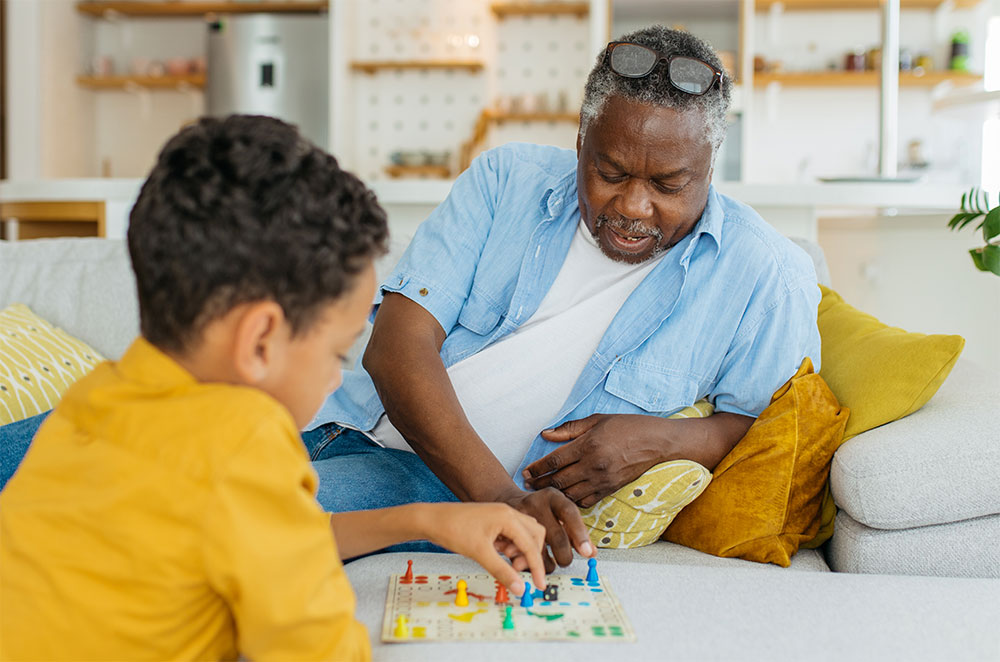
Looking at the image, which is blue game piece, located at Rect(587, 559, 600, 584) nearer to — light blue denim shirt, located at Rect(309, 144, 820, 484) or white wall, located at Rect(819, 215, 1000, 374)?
light blue denim shirt, located at Rect(309, 144, 820, 484)

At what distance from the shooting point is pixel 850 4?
5.45 meters

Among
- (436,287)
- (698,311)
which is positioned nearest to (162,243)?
(436,287)

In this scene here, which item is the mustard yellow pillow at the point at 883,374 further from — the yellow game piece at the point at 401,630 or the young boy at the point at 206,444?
the young boy at the point at 206,444

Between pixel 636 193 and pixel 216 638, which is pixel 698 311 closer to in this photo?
pixel 636 193

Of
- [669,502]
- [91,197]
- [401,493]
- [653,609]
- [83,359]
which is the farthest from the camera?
[91,197]

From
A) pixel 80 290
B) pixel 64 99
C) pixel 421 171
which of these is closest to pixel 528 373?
pixel 80 290

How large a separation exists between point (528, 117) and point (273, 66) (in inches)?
61.1

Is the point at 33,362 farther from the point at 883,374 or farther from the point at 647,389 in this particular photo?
the point at 883,374

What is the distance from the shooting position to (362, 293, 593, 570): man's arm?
127 cm

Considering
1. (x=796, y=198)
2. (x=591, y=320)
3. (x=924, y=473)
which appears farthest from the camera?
(x=796, y=198)

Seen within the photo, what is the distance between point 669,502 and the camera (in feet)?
4.42

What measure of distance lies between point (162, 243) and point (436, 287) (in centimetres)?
78

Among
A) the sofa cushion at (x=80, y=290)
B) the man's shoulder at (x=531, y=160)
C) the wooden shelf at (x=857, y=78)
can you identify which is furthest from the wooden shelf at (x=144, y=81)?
the man's shoulder at (x=531, y=160)

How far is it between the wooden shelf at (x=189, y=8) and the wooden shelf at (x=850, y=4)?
2634mm
